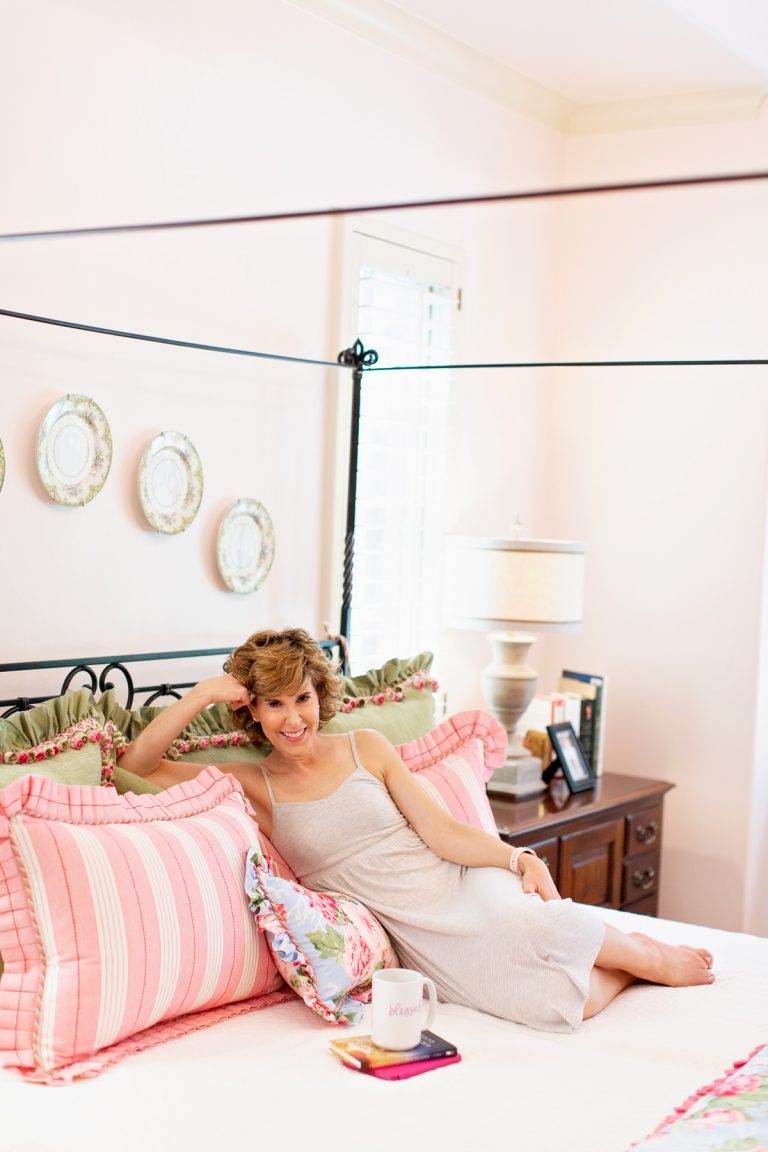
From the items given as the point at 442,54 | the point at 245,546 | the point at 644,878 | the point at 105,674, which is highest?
the point at 442,54

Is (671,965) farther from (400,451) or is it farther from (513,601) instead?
(400,451)

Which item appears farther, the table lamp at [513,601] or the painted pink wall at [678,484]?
the painted pink wall at [678,484]

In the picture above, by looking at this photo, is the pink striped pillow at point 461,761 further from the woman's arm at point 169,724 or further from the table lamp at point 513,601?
the table lamp at point 513,601

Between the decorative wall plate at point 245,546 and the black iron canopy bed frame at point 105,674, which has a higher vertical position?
the decorative wall plate at point 245,546

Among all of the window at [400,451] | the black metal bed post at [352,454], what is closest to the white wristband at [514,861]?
the black metal bed post at [352,454]

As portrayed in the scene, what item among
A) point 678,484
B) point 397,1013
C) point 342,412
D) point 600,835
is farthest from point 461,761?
point 678,484

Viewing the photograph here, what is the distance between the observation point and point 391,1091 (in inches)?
79.1

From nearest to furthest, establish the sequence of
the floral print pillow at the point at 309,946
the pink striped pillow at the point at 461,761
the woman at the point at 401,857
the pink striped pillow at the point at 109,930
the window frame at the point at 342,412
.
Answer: the pink striped pillow at the point at 109,930 → the floral print pillow at the point at 309,946 → the woman at the point at 401,857 → the pink striped pillow at the point at 461,761 → the window frame at the point at 342,412

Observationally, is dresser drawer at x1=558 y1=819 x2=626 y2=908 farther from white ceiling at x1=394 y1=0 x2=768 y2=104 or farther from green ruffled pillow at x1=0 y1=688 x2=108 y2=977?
white ceiling at x1=394 y1=0 x2=768 y2=104

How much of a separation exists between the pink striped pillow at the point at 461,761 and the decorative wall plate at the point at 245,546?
0.62 m

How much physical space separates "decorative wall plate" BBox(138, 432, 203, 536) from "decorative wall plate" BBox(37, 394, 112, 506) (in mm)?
127

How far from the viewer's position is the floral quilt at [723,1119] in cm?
172

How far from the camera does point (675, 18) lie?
3631 mm

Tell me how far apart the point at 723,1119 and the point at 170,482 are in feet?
6.13
